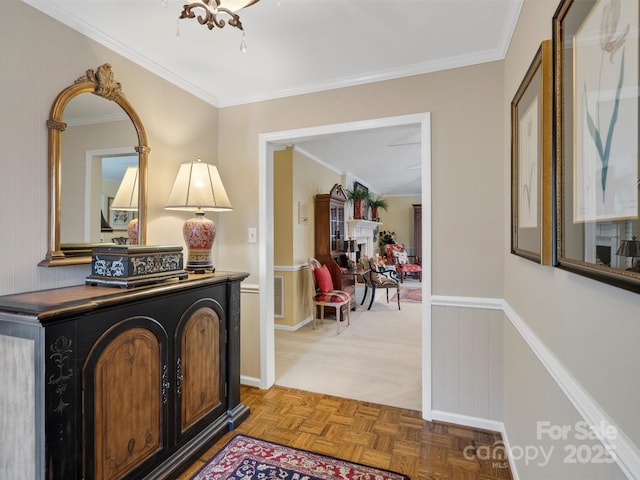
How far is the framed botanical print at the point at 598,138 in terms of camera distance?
629mm

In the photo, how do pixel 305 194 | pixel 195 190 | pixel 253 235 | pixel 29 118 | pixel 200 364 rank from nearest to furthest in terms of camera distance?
pixel 29 118 < pixel 200 364 < pixel 195 190 < pixel 253 235 < pixel 305 194

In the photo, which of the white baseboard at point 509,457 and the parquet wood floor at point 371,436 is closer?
the white baseboard at point 509,457

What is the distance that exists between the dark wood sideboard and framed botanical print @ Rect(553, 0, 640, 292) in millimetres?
1664

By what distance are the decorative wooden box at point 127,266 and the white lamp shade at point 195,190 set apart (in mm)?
465

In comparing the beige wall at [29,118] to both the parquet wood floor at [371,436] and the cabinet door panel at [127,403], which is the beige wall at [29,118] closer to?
the cabinet door panel at [127,403]

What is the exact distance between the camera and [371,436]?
213cm

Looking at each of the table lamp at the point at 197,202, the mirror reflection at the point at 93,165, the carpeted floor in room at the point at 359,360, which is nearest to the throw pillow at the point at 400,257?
the carpeted floor in room at the point at 359,360

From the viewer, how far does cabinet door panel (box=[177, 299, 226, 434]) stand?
1.86 metres

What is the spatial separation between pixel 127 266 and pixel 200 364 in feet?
2.44

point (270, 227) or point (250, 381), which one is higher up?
point (270, 227)

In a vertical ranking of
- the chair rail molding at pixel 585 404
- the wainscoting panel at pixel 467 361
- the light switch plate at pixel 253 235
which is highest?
the light switch plate at pixel 253 235

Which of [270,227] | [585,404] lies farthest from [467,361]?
[270,227]

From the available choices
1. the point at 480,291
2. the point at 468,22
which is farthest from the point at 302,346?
the point at 468,22

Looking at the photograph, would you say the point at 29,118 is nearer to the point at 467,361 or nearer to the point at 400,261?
the point at 467,361
